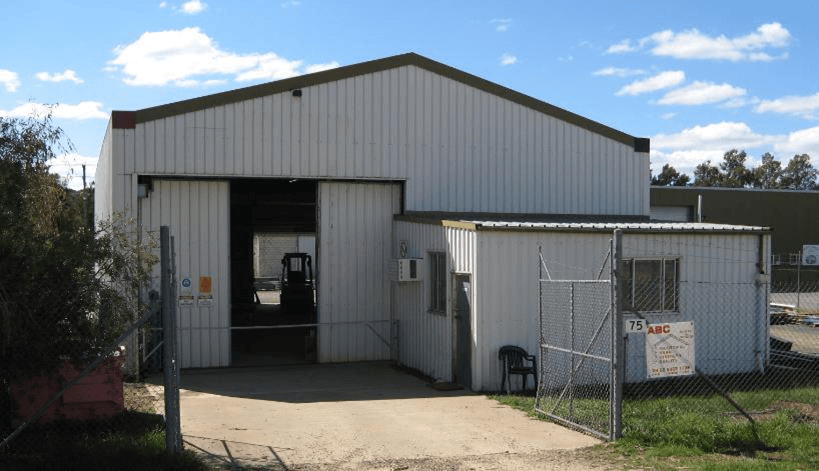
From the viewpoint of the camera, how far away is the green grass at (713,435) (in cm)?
908

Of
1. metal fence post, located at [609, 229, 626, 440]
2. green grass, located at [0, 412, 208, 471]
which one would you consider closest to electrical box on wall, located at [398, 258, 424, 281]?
metal fence post, located at [609, 229, 626, 440]

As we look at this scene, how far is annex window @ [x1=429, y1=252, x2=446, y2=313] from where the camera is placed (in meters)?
15.8

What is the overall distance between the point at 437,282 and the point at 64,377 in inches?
300

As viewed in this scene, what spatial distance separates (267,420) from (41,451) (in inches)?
133

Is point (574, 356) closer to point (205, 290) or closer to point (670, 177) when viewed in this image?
point (205, 290)

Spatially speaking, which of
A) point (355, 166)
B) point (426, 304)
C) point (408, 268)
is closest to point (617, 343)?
point (426, 304)

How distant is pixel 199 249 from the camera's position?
16875 millimetres

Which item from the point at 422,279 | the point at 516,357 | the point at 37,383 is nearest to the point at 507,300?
the point at 516,357

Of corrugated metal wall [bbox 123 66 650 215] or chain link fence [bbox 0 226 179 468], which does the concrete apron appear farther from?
corrugated metal wall [bbox 123 66 650 215]

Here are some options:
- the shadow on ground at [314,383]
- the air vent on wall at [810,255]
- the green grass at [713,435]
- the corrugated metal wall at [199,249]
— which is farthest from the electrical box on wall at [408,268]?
the air vent on wall at [810,255]

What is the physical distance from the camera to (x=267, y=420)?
1181 cm

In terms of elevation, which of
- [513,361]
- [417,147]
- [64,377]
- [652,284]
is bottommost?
[513,361]

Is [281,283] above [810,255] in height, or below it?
below

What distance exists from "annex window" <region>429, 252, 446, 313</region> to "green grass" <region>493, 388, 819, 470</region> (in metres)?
3.93
